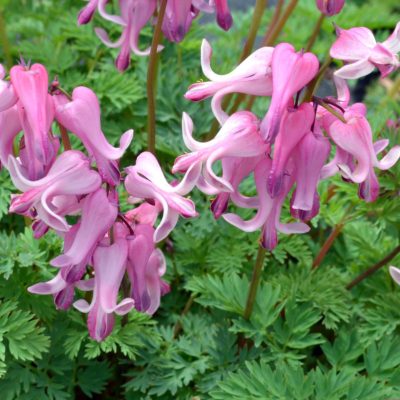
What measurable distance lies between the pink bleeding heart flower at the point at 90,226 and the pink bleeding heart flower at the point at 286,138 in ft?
1.12

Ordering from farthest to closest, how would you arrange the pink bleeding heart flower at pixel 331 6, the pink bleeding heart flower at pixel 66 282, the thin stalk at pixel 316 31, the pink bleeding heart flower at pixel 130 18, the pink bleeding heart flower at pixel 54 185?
the thin stalk at pixel 316 31
the pink bleeding heart flower at pixel 130 18
the pink bleeding heart flower at pixel 331 6
the pink bleeding heart flower at pixel 66 282
the pink bleeding heart flower at pixel 54 185

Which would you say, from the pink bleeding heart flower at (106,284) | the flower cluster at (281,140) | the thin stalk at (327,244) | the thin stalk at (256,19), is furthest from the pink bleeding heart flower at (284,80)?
the thin stalk at (327,244)

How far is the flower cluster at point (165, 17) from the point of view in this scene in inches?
75.8

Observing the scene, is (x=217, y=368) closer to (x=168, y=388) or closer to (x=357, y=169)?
(x=168, y=388)

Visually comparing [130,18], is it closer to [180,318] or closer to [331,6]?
[331,6]

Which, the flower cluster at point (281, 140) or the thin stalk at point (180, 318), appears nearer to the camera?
the flower cluster at point (281, 140)

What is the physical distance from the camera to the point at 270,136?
4.74 ft

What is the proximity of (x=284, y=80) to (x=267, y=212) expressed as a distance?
0.30 meters

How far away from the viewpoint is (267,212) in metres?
1.61

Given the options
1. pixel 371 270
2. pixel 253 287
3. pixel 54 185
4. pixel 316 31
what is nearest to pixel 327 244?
pixel 371 270

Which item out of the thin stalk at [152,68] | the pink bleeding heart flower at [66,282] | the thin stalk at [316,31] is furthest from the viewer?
the thin stalk at [316,31]

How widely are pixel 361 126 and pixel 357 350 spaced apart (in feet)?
2.42

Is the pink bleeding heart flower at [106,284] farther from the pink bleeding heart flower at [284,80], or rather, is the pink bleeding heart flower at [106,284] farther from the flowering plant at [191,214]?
the pink bleeding heart flower at [284,80]

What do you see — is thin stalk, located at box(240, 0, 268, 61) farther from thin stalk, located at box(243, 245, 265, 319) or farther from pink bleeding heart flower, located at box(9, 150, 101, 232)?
pink bleeding heart flower, located at box(9, 150, 101, 232)
